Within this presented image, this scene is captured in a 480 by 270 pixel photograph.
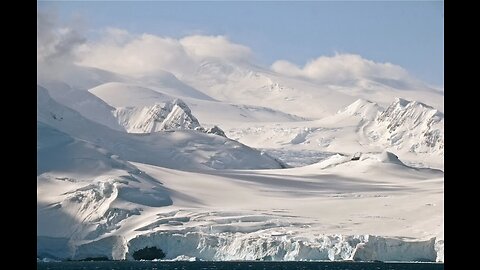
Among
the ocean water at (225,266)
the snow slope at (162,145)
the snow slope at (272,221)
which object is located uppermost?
the snow slope at (162,145)

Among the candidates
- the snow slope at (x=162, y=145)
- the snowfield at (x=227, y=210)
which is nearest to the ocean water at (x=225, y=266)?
the snowfield at (x=227, y=210)

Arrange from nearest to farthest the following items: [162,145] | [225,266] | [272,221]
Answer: [225,266]
[272,221]
[162,145]

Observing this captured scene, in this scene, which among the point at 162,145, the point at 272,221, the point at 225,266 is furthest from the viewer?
the point at 162,145

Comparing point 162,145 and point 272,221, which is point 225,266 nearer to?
point 272,221

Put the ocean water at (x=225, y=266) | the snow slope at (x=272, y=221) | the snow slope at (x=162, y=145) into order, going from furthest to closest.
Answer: the snow slope at (x=162, y=145) → the snow slope at (x=272, y=221) → the ocean water at (x=225, y=266)

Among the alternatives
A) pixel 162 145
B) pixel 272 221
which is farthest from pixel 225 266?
pixel 162 145

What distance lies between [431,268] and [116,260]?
3445 centimetres

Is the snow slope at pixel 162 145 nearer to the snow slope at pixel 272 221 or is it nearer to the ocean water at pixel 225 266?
the snow slope at pixel 272 221

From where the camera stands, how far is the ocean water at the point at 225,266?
298 ft

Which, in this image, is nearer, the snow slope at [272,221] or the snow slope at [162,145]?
the snow slope at [272,221]

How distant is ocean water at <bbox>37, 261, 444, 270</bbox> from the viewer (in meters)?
90.8

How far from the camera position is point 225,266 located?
96125mm
